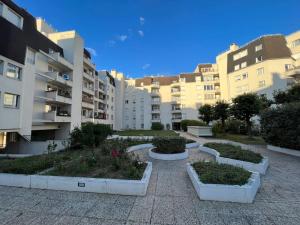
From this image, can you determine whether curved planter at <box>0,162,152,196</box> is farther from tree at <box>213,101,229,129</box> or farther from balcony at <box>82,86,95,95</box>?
balcony at <box>82,86,95,95</box>

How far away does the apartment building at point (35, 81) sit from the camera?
51.0ft

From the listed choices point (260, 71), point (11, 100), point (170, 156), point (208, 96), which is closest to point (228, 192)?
point (170, 156)

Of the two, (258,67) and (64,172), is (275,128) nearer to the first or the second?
(64,172)

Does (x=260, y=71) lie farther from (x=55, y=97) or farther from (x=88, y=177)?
(x=88, y=177)

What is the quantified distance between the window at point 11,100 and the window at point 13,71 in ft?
5.95

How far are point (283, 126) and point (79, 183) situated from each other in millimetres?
13933

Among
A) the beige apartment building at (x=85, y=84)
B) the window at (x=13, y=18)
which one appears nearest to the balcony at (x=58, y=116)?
the beige apartment building at (x=85, y=84)

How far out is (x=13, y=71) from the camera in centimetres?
1617

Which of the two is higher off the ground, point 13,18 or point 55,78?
point 13,18

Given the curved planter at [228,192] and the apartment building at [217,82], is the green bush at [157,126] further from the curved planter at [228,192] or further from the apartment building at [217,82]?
the curved planter at [228,192]

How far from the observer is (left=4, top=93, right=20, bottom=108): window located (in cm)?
1552

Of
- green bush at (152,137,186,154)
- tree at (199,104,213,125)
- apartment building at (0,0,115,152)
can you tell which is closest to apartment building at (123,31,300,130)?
tree at (199,104,213,125)

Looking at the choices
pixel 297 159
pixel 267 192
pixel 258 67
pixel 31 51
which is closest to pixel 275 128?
pixel 297 159

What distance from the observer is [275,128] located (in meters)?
12.9
